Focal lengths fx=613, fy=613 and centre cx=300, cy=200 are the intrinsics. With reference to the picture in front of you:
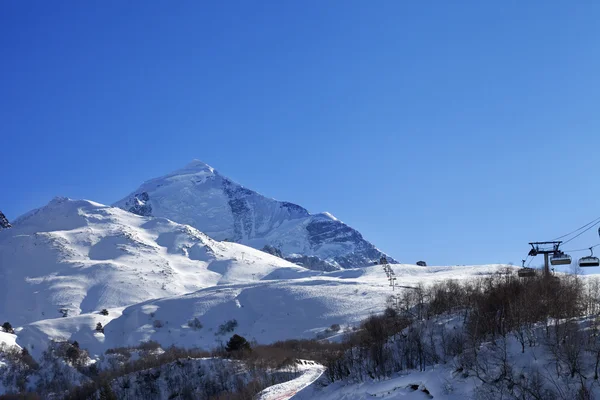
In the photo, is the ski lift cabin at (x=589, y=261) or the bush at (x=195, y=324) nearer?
the ski lift cabin at (x=589, y=261)

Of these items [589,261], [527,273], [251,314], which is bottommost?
[251,314]

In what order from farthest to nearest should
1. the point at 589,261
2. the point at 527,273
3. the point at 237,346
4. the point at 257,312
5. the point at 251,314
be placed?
the point at 257,312
the point at 251,314
the point at 237,346
the point at 527,273
the point at 589,261

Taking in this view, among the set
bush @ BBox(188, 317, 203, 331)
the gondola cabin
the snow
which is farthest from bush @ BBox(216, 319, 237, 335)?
the gondola cabin

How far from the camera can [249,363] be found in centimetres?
9900

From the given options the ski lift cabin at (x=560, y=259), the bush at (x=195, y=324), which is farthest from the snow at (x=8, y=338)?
the ski lift cabin at (x=560, y=259)

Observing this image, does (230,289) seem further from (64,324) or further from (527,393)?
(527,393)

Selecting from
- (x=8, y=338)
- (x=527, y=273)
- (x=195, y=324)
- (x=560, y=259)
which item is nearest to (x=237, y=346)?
(x=195, y=324)

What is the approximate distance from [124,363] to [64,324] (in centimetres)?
4199

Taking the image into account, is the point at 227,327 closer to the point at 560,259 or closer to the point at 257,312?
the point at 257,312

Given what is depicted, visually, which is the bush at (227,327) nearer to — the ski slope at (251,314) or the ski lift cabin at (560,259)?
the ski slope at (251,314)

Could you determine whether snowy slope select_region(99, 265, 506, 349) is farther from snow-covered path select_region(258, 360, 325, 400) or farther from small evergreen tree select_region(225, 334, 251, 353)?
snow-covered path select_region(258, 360, 325, 400)

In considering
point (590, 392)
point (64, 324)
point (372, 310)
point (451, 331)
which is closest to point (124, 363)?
point (64, 324)

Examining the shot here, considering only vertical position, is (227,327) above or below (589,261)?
below

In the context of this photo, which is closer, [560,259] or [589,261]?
[589,261]
